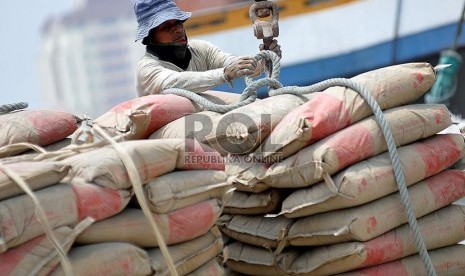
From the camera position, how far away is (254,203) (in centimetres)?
359

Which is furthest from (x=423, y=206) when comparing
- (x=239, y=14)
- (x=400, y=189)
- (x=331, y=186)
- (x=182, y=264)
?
(x=239, y=14)

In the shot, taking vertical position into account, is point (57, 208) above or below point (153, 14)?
below

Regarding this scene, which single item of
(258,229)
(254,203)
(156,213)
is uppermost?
(156,213)

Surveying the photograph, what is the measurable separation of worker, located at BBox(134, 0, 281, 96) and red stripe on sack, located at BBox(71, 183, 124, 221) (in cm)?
137

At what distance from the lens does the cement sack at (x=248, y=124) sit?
3.50 meters

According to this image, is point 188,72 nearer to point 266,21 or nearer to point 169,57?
point 169,57

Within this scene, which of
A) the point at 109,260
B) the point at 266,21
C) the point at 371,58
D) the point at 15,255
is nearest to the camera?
the point at 15,255

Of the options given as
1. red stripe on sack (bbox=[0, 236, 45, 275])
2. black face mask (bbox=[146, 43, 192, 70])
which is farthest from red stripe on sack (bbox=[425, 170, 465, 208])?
red stripe on sack (bbox=[0, 236, 45, 275])

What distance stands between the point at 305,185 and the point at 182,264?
63 cm

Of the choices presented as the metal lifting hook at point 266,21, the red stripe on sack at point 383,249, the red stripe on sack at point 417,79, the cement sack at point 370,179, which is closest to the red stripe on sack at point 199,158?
the cement sack at point 370,179

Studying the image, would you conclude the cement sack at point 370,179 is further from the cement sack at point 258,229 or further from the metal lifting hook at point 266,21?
the metal lifting hook at point 266,21

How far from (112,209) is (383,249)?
1138mm

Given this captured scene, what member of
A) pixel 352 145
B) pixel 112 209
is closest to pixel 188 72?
pixel 352 145

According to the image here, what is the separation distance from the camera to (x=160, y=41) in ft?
14.6
